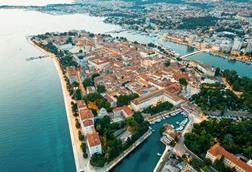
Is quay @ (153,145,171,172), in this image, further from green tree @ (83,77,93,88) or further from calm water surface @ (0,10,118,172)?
green tree @ (83,77,93,88)

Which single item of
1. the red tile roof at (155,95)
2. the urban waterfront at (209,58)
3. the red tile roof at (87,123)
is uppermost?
the red tile roof at (87,123)

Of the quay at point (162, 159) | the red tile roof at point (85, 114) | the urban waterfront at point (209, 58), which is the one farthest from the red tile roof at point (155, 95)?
the urban waterfront at point (209, 58)

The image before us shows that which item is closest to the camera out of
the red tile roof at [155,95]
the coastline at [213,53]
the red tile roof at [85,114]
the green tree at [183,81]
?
the red tile roof at [85,114]

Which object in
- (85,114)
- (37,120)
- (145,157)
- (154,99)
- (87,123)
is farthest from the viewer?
(154,99)

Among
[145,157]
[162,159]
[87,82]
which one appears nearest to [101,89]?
[87,82]

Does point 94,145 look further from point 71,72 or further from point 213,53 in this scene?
point 213,53

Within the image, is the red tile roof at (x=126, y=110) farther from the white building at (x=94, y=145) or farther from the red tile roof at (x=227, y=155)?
the red tile roof at (x=227, y=155)

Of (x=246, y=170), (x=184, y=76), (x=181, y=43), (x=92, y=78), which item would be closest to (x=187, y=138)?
(x=246, y=170)
